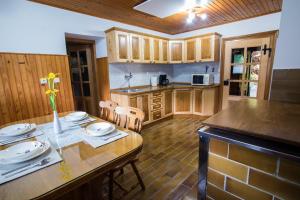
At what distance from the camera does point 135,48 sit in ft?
10.9

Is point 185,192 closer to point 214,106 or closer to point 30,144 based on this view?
point 30,144

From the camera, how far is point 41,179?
0.77 m

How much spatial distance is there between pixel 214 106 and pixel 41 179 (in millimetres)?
3681

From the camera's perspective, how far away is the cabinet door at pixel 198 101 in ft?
12.4

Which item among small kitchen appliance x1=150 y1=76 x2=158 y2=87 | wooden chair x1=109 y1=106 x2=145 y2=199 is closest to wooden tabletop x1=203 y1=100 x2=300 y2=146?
wooden chair x1=109 y1=106 x2=145 y2=199

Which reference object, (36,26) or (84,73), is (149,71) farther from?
(36,26)

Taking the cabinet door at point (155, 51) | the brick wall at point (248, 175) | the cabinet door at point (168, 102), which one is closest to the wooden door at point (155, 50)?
the cabinet door at point (155, 51)

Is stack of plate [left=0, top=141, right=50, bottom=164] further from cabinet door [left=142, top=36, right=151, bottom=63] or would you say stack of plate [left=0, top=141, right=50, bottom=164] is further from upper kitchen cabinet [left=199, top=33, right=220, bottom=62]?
upper kitchen cabinet [left=199, top=33, right=220, bottom=62]

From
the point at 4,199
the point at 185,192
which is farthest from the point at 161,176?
the point at 4,199

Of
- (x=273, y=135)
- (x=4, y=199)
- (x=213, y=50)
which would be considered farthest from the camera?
(x=213, y=50)

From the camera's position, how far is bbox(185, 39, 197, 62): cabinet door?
3896mm

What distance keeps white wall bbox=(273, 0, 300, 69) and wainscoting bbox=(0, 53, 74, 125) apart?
313 centimetres

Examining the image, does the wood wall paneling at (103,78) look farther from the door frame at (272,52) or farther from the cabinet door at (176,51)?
the door frame at (272,52)

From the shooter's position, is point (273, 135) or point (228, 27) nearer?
point (273, 135)
